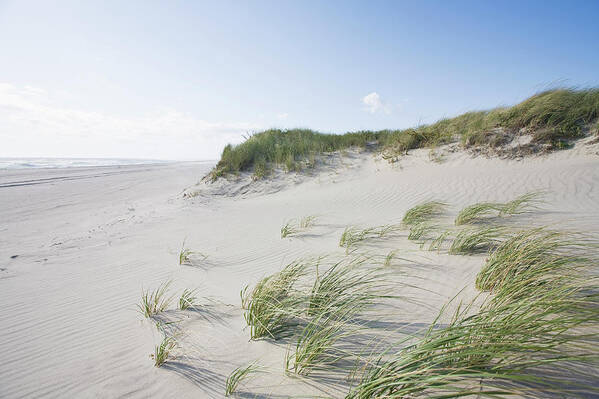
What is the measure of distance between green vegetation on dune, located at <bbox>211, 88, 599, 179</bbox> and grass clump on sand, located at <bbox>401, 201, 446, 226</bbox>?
5.05m

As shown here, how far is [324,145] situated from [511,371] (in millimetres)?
11012

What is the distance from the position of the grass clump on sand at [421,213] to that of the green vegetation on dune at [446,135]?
505 centimetres

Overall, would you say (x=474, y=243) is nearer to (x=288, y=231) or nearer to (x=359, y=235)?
(x=359, y=235)

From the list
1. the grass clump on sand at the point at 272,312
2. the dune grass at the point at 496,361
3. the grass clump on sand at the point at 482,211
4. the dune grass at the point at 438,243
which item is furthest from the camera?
the grass clump on sand at the point at 482,211

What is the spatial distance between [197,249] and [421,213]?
430cm

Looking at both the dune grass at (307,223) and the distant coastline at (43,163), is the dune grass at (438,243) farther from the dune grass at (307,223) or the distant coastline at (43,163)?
the distant coastline at (43,163)

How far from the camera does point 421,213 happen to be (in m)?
5.09

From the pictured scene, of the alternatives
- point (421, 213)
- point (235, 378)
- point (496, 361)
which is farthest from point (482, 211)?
point (235, 378)

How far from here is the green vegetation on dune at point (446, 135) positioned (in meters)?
7.80

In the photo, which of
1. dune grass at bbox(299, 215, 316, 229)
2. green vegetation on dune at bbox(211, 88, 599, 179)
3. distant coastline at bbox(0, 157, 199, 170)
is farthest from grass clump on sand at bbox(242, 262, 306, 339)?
distant coastline at bbox(0, 157, 199, 170)

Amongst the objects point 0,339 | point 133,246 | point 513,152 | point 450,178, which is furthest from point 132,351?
point 513,152

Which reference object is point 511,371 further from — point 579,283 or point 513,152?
point 513,152

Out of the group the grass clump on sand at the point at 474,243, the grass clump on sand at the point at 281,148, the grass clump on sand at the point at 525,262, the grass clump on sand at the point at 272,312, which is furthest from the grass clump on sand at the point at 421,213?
the grass clump on sand at the point at 281,148

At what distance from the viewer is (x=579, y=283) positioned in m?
1.81
